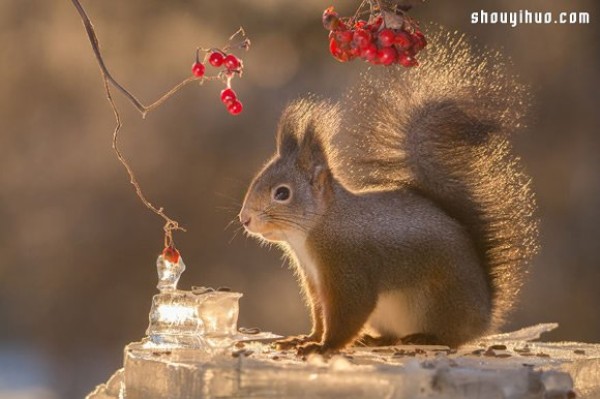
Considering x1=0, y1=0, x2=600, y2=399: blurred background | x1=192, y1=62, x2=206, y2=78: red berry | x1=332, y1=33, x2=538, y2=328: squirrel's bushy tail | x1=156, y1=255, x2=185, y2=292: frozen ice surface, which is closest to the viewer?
x1=192, y1=62, x2=206, y2=78: red berry

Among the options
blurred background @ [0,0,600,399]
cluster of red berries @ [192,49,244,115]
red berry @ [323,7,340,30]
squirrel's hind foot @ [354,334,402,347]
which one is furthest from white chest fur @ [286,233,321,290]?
blurred background @ [0,0,600,399]

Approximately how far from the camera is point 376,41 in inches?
66.2

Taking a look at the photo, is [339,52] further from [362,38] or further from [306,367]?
[306,367]

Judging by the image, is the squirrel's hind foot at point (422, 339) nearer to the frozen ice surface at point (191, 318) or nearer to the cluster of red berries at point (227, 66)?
the frozen ice surface at point (191, 318)

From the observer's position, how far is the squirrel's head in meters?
1.91

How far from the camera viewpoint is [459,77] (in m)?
2.00

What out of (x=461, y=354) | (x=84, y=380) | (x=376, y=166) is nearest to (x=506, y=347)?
(x=461, y=354)

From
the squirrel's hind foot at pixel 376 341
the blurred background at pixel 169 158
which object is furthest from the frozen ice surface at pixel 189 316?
the blurred background at pixel 169 158

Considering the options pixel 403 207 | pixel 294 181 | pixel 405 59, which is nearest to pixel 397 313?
pixel 403 207

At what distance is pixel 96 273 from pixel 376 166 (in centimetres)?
196

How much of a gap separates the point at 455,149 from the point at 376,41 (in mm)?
379

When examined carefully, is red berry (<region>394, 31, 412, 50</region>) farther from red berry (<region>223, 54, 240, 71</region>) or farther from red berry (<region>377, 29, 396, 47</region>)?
red berry (<region>223, 54, 240, 71</region>)

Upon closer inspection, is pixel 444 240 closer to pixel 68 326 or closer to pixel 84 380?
pixel 84 380

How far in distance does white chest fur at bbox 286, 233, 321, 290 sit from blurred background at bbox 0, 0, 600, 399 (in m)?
1.66
